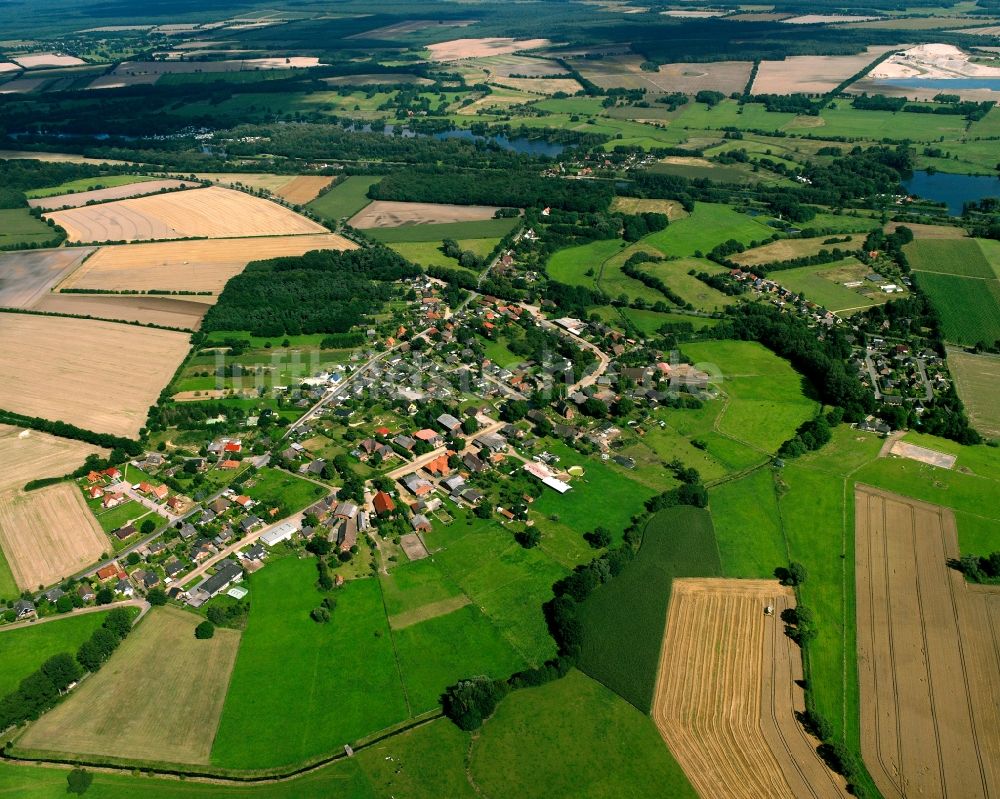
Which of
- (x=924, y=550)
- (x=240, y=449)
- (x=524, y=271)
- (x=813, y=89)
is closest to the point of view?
(x=924, y=550)

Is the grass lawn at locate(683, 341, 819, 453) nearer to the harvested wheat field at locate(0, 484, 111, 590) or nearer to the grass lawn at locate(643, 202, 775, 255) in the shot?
the grass lawn at locate(643, 202, 775, 255)

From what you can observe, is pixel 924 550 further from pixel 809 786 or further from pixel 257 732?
pixel 257 732

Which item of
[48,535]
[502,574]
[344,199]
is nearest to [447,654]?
[502,574]

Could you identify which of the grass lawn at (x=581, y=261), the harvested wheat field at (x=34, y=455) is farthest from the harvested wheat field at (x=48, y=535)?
the grass lawn at (x=581, y=261)

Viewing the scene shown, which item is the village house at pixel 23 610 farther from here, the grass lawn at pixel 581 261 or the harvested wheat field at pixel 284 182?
the harvested wheat field at pixel 284 182

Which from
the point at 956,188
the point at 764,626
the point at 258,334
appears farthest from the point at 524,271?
the point at 956,188

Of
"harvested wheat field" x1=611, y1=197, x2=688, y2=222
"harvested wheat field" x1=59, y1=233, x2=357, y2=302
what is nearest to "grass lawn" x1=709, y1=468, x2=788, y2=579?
"harvested wheat field" x1=59, y1=233, x2=357, y2=302
